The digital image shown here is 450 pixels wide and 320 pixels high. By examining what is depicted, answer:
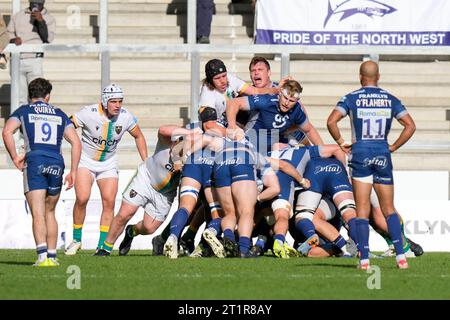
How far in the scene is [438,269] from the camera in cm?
1416

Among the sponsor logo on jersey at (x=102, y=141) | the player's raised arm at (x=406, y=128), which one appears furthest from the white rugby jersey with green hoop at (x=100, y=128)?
the player's raised arm at (x=406, y=128)

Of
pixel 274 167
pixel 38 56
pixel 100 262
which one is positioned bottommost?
pixel 100 262

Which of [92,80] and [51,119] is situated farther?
[92,80]

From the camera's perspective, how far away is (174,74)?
886 inches

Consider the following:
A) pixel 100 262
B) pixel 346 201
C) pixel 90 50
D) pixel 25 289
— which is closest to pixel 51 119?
pixel 100 262

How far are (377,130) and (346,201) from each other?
2677 millimetres

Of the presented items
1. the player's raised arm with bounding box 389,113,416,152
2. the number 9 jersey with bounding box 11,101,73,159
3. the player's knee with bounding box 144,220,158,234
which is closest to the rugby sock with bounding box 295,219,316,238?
the player's knee with bounding box 144,220,158,234

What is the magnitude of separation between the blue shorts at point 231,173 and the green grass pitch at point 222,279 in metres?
1.19

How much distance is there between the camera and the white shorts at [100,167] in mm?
17391

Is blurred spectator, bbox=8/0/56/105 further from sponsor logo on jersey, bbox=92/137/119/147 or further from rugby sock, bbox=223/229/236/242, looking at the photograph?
rugby sock, bbox=223/229/236/242

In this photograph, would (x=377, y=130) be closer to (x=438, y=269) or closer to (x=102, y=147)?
(x=438, y=269)

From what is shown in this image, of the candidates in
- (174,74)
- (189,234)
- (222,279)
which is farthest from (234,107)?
(174,74)

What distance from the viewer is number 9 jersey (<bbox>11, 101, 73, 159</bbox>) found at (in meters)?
14.2

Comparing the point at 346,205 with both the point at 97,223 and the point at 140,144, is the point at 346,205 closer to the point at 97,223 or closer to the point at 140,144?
the point at 140,144
